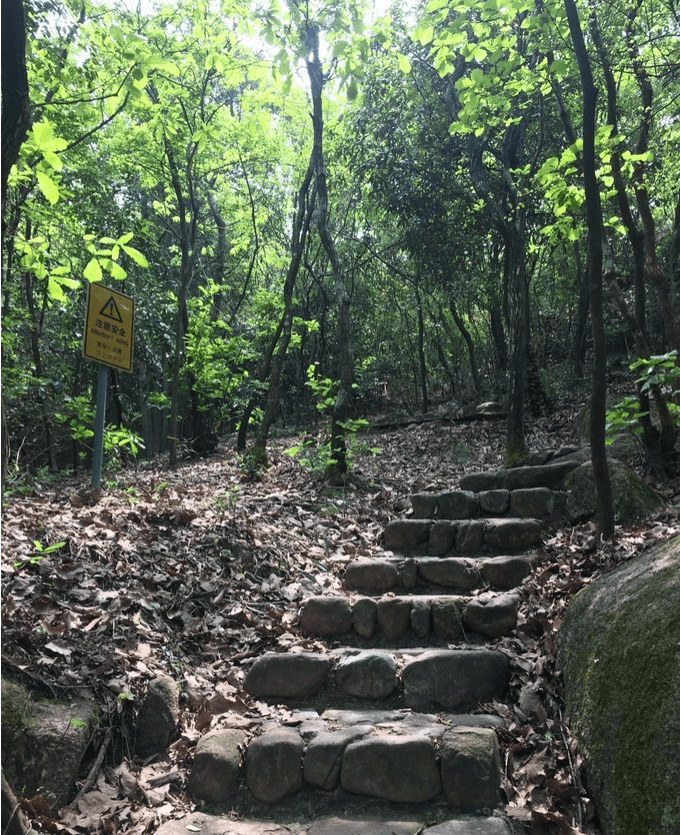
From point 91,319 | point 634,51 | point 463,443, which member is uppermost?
point 634,51

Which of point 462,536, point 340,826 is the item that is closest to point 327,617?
point 462,536

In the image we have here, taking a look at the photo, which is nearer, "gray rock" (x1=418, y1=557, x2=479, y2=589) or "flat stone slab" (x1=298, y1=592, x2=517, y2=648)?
"flat stone slab" (x1=298, y1=592, x2=517, y2=648)

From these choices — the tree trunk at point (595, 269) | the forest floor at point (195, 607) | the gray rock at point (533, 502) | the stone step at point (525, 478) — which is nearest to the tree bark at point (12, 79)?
the forest floor at point (195, 607)

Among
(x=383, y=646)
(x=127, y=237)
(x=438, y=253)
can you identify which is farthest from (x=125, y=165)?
(x=383, y=646)

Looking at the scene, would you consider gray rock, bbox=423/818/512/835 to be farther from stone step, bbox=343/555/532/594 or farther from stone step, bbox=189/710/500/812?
stone step, bbox=343/555/532/594

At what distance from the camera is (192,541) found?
5.06m

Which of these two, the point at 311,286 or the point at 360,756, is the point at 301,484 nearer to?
the point at 360,756

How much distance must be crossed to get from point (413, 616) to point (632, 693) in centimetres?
206

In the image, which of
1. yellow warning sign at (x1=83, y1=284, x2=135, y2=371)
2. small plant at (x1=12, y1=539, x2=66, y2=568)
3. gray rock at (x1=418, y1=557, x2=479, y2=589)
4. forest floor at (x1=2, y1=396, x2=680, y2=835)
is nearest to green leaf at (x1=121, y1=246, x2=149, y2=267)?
small plant at (x1=12, y1=539, x2=66, y2=568)

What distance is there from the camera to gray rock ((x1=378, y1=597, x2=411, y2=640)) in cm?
426

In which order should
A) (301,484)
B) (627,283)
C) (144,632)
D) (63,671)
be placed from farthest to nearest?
(627,283) < (301,484) < (144,632) < (63,671)

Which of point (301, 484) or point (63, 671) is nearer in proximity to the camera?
point (63, 671)

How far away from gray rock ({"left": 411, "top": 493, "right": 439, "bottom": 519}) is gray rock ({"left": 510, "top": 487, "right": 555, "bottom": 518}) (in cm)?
84

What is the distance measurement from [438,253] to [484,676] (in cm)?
1065
